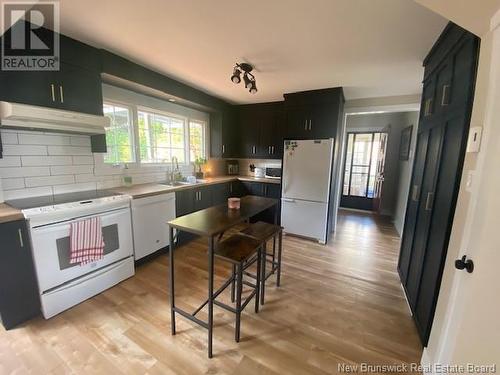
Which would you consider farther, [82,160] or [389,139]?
[389,139]

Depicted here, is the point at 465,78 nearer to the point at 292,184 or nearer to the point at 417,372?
the point at 417,372

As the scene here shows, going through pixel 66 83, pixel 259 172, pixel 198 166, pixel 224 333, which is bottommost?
pixel 224 333

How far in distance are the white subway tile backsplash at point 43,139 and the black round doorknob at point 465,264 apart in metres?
3.36

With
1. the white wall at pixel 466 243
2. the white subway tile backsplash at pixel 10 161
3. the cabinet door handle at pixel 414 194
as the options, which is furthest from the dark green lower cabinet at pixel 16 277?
the cabinet door handle at pixel 414 194

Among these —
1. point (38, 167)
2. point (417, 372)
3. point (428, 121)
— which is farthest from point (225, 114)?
point (417, 372)

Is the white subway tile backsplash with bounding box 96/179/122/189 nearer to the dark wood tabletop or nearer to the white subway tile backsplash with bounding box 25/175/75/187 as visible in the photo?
the white subway tile backsplash with bounding box 25/175/75/187

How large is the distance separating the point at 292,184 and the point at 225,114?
1.98 meters

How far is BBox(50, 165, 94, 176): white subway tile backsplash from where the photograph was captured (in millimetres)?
2137

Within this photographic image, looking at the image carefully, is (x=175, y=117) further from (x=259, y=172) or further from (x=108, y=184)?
(x=259, y=172)

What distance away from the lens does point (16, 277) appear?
158 cm

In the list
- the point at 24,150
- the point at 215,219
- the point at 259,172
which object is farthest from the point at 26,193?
the point at 259,172

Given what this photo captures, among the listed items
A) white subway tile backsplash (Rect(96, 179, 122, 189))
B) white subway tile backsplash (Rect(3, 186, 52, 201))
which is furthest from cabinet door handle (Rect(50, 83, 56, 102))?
white subway tile backsplash (Rect(96, 179, 122, 189))

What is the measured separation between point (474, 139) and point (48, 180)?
11.2ft

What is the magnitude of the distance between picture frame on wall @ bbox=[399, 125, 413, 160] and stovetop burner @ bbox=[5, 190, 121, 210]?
198 inches
